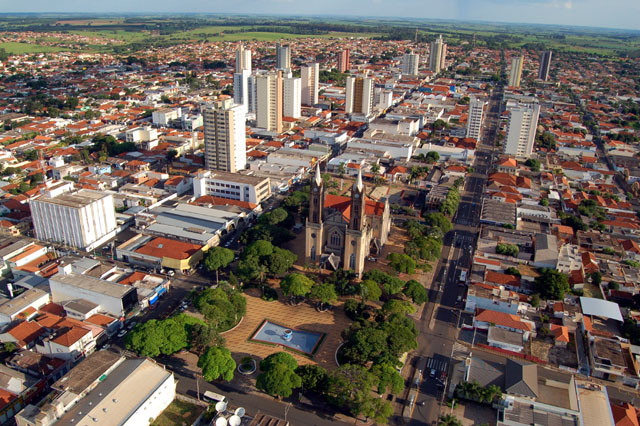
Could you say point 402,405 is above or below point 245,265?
below

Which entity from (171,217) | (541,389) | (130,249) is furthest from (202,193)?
(541,389)

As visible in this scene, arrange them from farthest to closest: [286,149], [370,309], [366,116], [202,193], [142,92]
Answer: [142,92] < [366,116] < [286,149] < [202,193] < [370,309]

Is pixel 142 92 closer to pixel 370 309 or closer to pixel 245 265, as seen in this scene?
pixel 245 265

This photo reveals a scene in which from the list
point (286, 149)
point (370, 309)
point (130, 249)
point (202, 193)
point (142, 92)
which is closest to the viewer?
point (370, 309)

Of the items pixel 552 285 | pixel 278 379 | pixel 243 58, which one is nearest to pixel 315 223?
pixel 278 379

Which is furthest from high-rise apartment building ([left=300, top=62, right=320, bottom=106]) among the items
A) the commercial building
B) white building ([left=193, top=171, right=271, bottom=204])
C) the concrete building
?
the commercial building

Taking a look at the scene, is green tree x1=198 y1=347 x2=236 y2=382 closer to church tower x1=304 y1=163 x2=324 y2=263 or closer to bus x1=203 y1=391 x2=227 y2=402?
bus x1=203 y1=391 x2=227 y2=402

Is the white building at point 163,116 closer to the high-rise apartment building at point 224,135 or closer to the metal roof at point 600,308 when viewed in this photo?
the high-rise apartment building at point 224,135

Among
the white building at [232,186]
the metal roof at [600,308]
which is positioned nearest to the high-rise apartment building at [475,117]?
the white building at [232,186]
